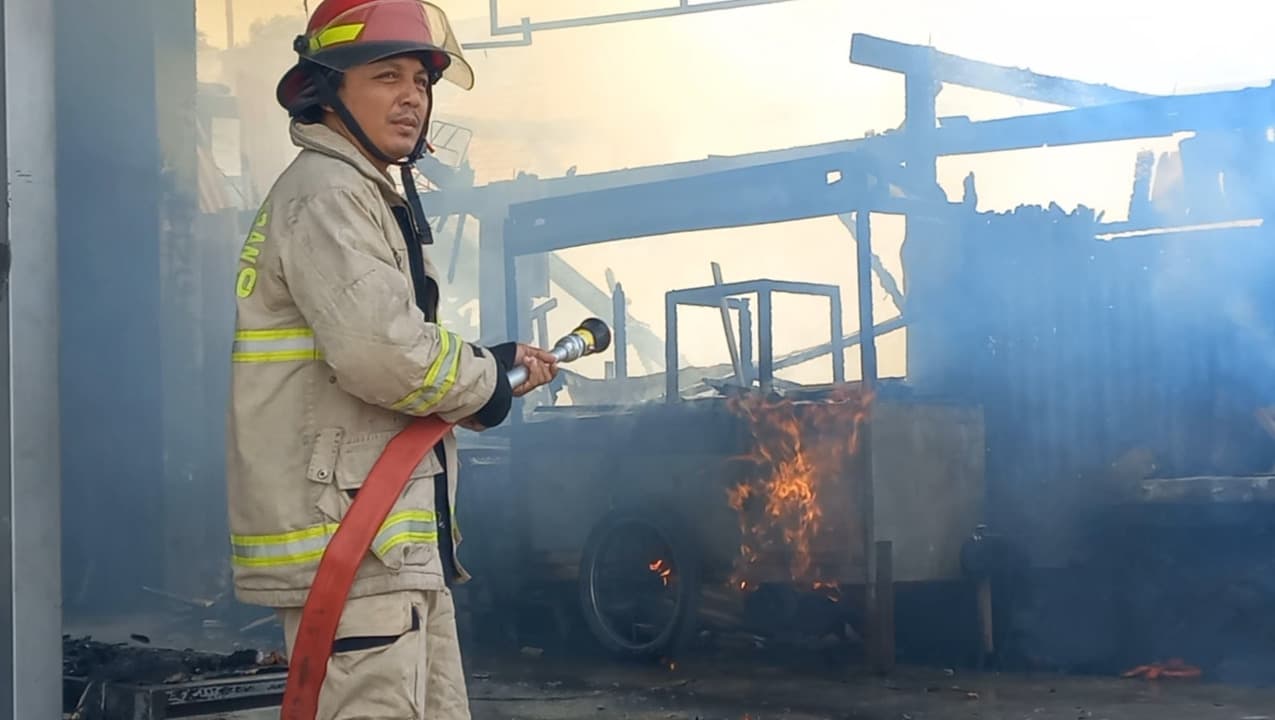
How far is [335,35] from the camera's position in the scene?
2582 mm

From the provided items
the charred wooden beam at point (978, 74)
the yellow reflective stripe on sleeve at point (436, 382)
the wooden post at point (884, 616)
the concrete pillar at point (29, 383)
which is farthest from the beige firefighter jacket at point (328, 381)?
the charred wooden beam at point (978, 74)

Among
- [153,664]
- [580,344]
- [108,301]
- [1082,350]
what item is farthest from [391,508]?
[108,301]

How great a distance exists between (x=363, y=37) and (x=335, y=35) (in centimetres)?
6

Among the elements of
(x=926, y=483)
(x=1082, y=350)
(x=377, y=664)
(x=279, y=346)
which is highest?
(x=1082, y=350)

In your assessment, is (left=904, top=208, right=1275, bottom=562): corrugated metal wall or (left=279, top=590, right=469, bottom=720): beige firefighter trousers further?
(left=904, top=208, right=1275, bottom=562): corrugated metal wall

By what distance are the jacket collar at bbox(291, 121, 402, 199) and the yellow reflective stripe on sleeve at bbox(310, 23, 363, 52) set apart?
0.15 meters

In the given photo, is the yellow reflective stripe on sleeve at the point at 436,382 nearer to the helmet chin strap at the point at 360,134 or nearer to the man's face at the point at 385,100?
the helmet chin strap at the point at 360,134

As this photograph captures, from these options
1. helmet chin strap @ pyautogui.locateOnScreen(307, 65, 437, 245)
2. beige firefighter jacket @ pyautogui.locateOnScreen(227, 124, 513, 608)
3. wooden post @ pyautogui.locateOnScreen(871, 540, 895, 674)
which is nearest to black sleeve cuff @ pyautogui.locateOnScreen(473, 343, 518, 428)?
beige firefighter jacket @ pyautogui.locateOnScreen(227, 124, 513, 608)

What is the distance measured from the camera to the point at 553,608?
6457 mm

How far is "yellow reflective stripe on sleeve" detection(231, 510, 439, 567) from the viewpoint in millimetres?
2379

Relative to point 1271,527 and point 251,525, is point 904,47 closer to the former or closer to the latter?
point 1271,527

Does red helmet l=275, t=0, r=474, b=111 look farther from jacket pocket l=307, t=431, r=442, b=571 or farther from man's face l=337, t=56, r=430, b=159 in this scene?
jacket pocket l=307, t=431, r=442, b=571

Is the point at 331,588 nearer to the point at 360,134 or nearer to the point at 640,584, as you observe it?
the point at 360,134

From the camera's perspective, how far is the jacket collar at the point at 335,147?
2.49 metres
